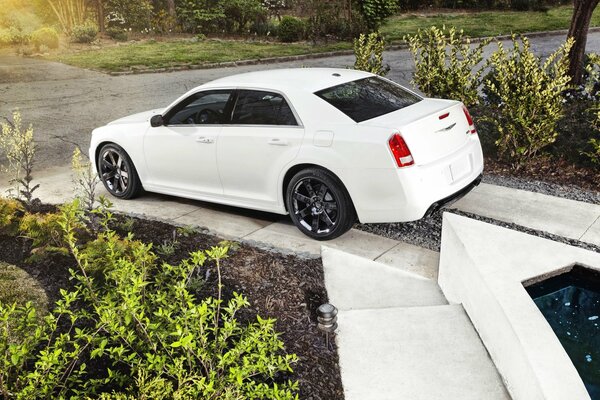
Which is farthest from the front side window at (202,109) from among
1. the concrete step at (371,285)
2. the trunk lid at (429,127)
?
the concrete step at (371,285)

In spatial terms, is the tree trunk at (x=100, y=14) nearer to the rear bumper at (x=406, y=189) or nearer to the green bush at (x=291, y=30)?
the green bush at (x=291, y=30)

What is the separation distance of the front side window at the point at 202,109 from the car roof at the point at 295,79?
12cm

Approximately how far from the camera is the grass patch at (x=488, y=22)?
81.7 ft

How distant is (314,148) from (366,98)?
31.5 inches

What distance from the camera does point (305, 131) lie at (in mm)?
5543

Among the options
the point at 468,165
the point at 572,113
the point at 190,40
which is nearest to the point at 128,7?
the point at 190,40

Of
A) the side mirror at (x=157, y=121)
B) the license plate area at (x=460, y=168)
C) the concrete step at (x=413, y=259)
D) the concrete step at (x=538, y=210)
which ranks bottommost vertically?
the concrete step at (x=413, y=259)

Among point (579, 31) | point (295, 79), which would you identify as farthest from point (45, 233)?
→ point (579, 31)

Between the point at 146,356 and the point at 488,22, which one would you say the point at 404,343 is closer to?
the point at 146,356

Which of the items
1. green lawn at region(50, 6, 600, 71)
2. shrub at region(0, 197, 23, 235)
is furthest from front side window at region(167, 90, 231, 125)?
green lawn at region(50, 6, 600, 71)

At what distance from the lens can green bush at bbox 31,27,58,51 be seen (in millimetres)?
21922

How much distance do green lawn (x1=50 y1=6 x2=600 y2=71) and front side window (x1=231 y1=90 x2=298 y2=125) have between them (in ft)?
38.8

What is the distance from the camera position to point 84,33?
2330 centimetres

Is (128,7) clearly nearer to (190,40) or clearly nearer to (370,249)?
(190,40)
